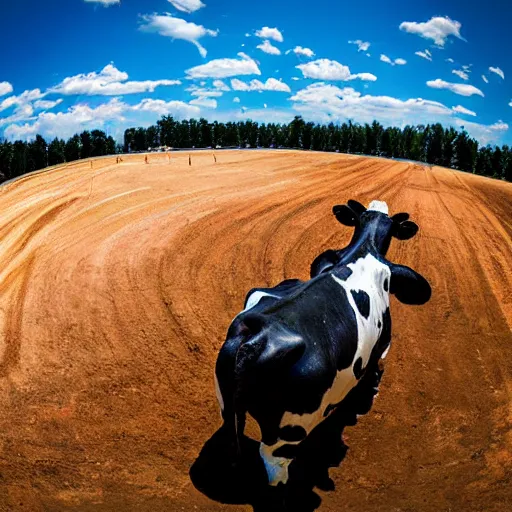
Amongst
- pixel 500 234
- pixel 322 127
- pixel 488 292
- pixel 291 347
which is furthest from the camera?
pixel 322 127

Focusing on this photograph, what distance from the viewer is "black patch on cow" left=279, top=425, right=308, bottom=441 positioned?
485 cm

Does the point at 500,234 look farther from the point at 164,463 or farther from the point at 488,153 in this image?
the point at 488,153

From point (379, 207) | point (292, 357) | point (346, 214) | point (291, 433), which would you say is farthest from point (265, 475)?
point (379, 207)

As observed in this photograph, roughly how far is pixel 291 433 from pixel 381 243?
412 cm

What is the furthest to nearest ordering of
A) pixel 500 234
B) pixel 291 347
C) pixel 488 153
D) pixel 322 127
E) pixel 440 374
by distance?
pixel 322 127 → pixel 488 153 → pixel 500 234 → pixel 440 374 → pixel 291 347

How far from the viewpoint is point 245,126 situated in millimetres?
52844

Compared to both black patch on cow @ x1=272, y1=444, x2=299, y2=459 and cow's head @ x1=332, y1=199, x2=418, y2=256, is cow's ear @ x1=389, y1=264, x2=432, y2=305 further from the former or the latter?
black patch on cow @ x1=272, y1=444, x2=299, y2=459

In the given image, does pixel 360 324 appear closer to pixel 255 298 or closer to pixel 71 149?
pixel 255 298

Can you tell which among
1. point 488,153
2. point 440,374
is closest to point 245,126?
point 488,153

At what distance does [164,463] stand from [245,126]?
163ft

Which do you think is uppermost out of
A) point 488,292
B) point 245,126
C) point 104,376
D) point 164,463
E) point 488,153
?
point 245,126

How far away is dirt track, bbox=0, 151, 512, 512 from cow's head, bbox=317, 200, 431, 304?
1945mm

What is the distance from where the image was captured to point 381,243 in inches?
313

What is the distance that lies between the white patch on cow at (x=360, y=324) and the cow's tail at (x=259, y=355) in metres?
0.50
